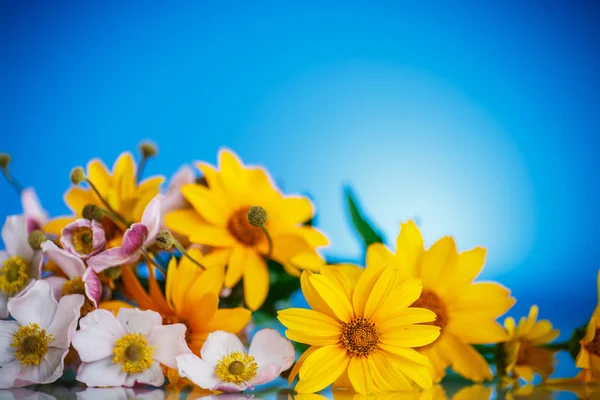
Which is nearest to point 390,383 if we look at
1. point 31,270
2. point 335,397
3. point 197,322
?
point 335,397

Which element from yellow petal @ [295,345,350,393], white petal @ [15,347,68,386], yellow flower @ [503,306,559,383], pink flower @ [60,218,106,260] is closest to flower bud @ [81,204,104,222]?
pink flower @ [60,218,106,260]

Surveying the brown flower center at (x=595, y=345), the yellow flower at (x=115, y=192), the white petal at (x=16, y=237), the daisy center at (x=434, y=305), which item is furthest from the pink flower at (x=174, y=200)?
the brown flower center at (x=595, y=345)

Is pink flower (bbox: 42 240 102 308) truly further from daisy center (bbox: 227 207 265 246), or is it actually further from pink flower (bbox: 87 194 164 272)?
daisy center (bbox: 227 207 265 246)

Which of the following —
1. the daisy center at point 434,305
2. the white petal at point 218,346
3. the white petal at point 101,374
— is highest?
the daisy center at point 434,305

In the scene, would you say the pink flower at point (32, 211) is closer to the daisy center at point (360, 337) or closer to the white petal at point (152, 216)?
the white petal at point (152, 216)

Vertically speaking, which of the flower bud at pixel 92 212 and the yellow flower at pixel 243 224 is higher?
the yellow flower at pixel 243 224

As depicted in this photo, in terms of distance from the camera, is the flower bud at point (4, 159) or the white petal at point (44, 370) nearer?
the white petal at point (44, 370)
